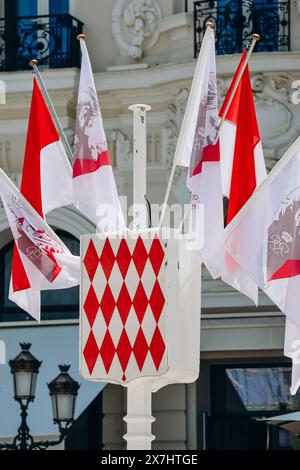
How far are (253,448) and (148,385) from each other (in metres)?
10.3

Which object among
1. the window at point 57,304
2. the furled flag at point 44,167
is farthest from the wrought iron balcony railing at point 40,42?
the furled flag at point 44,167

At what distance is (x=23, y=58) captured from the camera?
22.8 metres

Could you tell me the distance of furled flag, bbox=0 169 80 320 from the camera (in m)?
13.7

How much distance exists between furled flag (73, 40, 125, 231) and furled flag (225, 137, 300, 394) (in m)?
1.02

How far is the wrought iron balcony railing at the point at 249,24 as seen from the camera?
2166cm

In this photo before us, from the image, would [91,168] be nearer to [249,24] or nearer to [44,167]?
[44,167]

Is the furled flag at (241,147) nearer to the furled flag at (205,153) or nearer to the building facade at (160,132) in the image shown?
the furled flag at (205,153)

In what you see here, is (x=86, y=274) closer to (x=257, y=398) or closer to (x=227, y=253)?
(x=227, y=253)

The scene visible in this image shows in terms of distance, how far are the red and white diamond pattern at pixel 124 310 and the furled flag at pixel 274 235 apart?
979mm

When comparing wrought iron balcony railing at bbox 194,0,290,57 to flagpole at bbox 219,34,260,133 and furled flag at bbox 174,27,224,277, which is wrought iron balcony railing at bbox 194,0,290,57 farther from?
furled flag at bbox 174,27,224,277

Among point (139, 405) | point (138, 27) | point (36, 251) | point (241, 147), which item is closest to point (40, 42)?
point (138, 27)

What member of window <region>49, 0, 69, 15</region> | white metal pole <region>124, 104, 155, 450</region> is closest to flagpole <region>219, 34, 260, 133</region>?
white metal pole <region>124, 104, 155, 450</region>

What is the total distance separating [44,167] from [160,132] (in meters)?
7.94

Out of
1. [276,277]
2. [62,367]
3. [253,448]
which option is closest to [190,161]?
[276,277]
